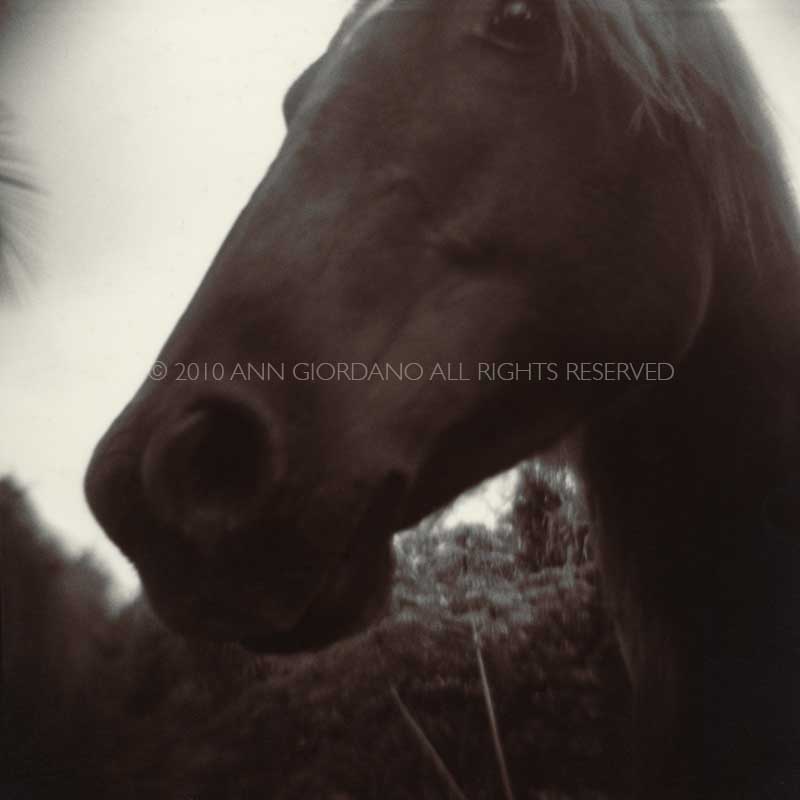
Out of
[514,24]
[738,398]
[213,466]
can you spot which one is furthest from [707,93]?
[213,466]

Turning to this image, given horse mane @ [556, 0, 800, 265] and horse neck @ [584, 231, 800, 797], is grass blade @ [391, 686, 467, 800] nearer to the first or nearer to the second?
horse neck @ [584, 231, 800, 797]

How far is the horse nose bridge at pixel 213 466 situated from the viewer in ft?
2.12

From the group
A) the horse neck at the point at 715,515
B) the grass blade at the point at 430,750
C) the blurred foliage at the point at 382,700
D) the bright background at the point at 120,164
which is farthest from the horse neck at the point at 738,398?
the grass blade at the point at 430,750

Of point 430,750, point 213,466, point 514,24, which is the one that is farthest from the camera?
point 430,750

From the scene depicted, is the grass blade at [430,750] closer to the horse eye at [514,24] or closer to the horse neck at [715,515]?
the horse neck at [715,515]

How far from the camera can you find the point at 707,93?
86cm

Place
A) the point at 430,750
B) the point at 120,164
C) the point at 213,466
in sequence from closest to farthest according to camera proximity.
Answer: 1. the point at 213,466
2. the point at 430,750
3. the point at 120,164

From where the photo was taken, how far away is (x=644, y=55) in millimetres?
832

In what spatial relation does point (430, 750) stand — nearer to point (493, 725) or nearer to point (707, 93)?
point (493, 725)

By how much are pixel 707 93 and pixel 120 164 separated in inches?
30.0

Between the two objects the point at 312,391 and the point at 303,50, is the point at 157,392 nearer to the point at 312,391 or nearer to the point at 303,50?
the point at 312,391

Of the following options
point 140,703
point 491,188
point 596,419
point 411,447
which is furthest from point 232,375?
point 140,703

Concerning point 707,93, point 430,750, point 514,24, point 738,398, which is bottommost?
point 430,750

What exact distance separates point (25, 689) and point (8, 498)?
0.80 feet
